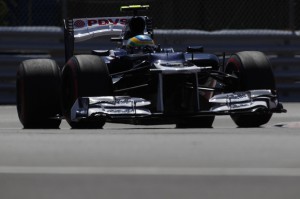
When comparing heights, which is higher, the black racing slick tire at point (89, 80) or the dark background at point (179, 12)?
the black racing slick tire at point (89, 80)

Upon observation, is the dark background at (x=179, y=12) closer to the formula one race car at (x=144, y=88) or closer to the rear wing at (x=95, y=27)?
the rear wing at (x=95, y=27)

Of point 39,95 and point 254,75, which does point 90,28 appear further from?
point 254,75

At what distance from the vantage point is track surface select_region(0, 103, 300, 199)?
2574 millimetres

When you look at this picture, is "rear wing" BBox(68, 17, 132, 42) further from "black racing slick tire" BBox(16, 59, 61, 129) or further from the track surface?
the track surface

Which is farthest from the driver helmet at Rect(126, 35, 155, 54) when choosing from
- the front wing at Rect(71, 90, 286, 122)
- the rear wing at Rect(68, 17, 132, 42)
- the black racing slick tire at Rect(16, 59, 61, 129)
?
the front wing at Rect(71, 90, 286, 122)

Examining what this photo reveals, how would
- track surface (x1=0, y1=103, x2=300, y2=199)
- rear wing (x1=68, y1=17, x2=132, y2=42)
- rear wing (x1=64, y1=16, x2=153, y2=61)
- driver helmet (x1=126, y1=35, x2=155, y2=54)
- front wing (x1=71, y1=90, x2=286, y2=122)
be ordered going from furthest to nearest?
rear wing (x1=68, y1=17, x2=132, y2=42), rear wing (x1=64, y1=16, x2=153, y2=61), driver helmet (x1=126, y1=35, x2=155, y2=54), front wing (x1=71, y1=90, x2=286, y2=122), track surface (x1=0, y1=103, x2=300, y2=199)

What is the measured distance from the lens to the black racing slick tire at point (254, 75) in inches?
380

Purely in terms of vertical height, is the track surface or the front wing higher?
the track surface

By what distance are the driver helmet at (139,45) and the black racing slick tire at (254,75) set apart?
108cm

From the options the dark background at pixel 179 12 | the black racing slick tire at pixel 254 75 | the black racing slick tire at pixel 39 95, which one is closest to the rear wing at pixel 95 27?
the black racing slick tire at pixel 39 95

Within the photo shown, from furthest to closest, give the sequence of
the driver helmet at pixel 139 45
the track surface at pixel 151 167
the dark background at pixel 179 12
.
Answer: the dark background at pixel 179 12 → the driver helmet at pixel 139 45 → the track surface at pixel 151 167

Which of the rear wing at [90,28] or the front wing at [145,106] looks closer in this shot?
the front wing at [145,106]

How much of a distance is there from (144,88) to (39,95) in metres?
1.15

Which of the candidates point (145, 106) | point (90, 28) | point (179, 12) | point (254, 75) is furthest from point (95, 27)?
point (179, 12)
